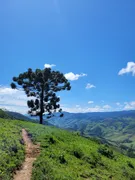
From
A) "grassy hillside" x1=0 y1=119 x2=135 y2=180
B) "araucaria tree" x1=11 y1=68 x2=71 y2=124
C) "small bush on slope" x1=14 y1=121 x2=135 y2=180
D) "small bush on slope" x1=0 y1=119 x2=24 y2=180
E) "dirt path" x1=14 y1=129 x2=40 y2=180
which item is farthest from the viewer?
"araucaria tree" x1=11 y1=68 x2=71 y2=124

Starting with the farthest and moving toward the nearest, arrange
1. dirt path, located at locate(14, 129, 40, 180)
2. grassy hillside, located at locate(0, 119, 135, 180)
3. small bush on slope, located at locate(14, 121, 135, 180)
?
small bush on slope, located at locate(14, 121, 135, 180) < grassy hillside, located at locate(0, 119, 135, 180) < dirt path, located at locate(14, 129, 40, 180)

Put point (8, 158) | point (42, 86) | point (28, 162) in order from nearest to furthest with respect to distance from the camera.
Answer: point (8, 158) → point (28, 162) → point (42, 86)

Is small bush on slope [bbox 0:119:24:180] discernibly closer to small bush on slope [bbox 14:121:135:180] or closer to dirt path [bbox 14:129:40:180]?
dirt path [bbox 14:129:40:180]

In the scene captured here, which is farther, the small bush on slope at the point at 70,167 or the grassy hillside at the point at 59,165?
the small bush on slope at the point at 70,167

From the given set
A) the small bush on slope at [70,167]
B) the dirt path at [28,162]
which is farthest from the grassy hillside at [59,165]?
the dirt path at [28,162]

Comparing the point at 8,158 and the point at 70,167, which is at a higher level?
the point at 8,158

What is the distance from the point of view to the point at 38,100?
60.5 m

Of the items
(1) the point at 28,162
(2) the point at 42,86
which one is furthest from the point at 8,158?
(2) the point at 42,86

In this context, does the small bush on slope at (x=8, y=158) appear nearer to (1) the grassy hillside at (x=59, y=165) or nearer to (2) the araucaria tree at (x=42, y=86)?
(1) the grassy hillside at (x=59, y=165)

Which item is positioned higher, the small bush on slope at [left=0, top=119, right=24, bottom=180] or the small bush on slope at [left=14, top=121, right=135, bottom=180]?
the small bush on slope at [left=0, top=119, right=24, bottom=180]

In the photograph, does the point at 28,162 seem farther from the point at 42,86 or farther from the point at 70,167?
the point at 42,86

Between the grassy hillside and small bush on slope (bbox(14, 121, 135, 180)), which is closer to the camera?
the grassy hillside

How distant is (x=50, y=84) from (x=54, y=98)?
4306mm

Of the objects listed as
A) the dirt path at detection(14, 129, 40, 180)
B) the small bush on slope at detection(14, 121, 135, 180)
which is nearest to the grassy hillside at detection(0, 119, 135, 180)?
the small bush on slope at detection(14, 121, 135, 180)
